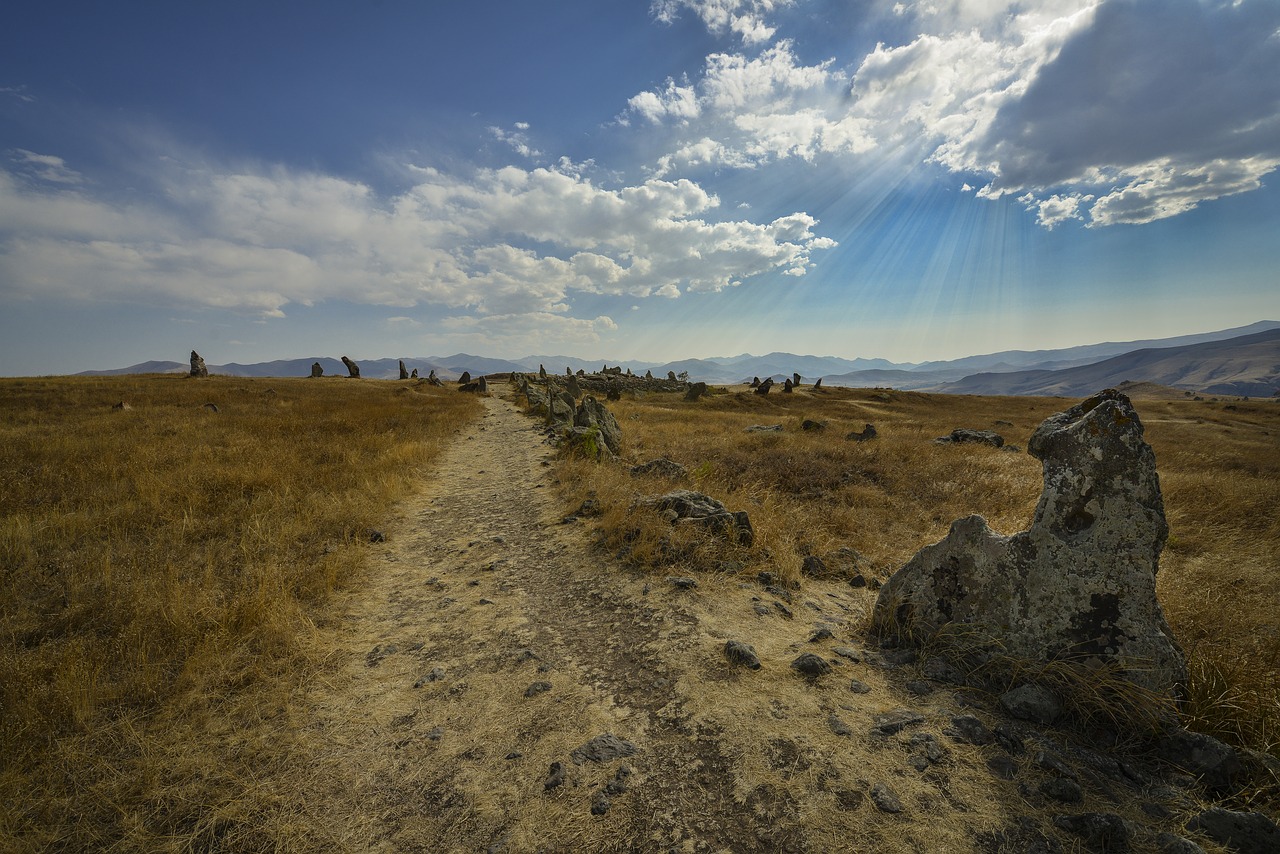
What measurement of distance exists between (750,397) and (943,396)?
113 feet

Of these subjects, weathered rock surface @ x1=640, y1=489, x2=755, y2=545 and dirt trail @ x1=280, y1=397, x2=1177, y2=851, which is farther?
weathered rock surface @ x1=640, y1=489, x2=755, y2=545

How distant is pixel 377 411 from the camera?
906 inches

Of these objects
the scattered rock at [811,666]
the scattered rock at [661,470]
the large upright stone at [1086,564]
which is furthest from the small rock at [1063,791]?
the scattered rock at [661,470]

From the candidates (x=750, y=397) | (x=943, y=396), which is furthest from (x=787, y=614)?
(x=943, y=396)

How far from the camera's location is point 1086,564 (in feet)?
13.1

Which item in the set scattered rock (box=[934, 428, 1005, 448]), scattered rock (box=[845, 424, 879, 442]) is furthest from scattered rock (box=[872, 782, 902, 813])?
scattered rock (box=[934, 428, 1005, 448])

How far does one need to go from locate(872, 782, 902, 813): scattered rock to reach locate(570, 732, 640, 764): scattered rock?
1.63m

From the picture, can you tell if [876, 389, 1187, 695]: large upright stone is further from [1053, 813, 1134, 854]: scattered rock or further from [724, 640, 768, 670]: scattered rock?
[724, 640, 768, 670]: scattered rock

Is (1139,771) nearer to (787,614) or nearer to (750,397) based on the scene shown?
(787,614)

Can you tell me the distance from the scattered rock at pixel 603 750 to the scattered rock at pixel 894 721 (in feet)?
6.22

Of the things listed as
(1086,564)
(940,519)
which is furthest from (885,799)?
(940,519)

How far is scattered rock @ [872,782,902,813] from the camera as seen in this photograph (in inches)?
114

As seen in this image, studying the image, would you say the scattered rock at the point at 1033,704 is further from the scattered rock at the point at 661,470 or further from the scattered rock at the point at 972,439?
the scattered rock at the point at 972,439

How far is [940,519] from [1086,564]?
21.0 feet
